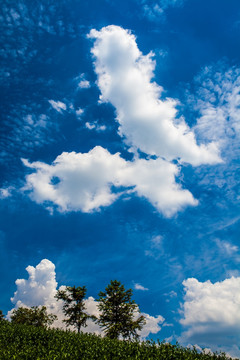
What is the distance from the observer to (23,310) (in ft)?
192

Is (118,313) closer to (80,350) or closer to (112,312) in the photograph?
(112,312)

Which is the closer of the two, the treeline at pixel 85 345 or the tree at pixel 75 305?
the treeline at pixel 85 345

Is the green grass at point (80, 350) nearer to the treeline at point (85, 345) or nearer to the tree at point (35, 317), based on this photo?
the treeline at point (85, 345)

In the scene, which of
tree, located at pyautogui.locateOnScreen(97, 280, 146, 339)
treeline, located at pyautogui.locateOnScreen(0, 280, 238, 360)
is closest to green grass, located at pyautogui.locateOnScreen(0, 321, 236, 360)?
treeline, located at pyautogui.locateOnScreen(0, 280, 238, 360)

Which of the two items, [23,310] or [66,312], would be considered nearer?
[66,312]

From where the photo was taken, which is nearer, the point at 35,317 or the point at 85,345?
the point at 85,345

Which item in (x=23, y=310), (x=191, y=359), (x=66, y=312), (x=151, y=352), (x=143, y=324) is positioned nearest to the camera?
(x=191, y=359)

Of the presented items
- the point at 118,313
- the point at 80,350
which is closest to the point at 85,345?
the point at 80,350

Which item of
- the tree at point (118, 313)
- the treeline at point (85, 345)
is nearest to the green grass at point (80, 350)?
the treeline at point (85, 345)

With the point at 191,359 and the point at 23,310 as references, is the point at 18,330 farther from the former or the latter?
the point at 23,310

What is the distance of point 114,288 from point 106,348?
23.6 m

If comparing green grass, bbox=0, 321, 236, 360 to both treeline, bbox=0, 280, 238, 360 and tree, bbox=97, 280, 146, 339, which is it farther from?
tree, bbox=97, 280, 146, 339

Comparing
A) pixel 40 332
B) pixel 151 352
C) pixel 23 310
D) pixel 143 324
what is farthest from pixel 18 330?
pixel 23 310

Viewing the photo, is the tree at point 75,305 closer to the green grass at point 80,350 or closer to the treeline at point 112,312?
the treeline at point 112,312
